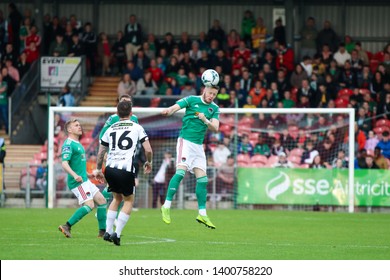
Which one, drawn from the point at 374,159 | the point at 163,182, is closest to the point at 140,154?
the point at 163,182

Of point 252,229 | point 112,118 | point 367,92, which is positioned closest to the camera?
point 112,118

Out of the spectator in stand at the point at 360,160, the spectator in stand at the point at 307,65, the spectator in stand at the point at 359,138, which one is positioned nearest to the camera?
the spectator in stand at the point at 360,160

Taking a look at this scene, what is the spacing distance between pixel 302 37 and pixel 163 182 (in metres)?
9.50

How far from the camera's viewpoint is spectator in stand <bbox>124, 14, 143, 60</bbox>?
34.6m

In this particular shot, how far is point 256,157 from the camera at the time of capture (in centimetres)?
2766

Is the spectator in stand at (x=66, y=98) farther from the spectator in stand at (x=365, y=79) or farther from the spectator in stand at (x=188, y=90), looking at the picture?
the spectator in stand at (x=365, y=79)

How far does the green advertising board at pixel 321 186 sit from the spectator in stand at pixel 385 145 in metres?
0.68

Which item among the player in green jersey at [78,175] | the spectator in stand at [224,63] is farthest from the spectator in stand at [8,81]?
the player in green jersey at [78,175]

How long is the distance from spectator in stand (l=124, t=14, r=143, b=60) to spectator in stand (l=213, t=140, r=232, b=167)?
7.67m

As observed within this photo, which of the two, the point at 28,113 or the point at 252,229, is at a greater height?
the point at 28,113

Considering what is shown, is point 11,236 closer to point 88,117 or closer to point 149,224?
point 149,224

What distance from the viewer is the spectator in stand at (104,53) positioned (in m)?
35.2

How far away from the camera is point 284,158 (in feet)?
89.9

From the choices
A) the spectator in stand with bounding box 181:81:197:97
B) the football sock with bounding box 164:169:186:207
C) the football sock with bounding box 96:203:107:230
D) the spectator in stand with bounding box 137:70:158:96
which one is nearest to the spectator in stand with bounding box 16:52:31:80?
the spectator in stand with bounding box 137:70:158:96
